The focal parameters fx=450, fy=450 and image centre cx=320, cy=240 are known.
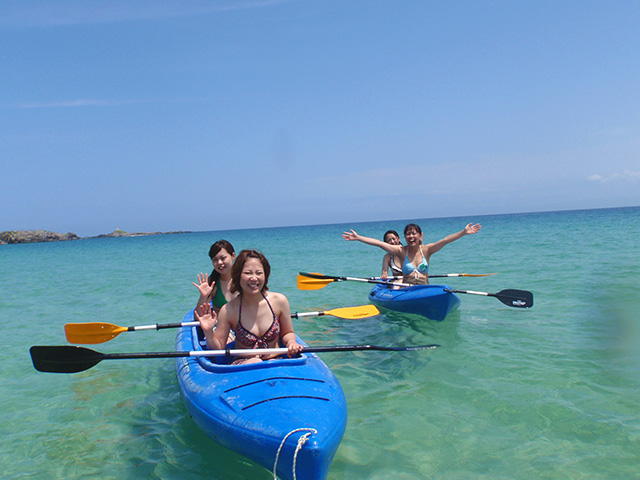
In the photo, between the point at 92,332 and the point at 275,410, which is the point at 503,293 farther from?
the point at 92,332

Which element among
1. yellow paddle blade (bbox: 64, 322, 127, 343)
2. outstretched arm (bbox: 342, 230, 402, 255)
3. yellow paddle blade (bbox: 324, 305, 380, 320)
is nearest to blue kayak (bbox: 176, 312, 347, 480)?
yellow paddle blade (bbox: 64, 322, 127, 343)

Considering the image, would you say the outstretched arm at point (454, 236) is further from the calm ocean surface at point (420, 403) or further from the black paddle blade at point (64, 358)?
the black paddle blade at point (64, 358)

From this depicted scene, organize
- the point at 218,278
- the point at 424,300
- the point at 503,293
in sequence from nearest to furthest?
1. the point at 218,278
2. the point at 424,300
3. the point at 503,293

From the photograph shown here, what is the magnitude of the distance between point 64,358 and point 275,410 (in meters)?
2.34

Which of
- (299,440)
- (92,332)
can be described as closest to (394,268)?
(92,332)

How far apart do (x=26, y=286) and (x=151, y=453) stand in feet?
50.6

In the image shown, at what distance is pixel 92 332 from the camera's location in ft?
16.2

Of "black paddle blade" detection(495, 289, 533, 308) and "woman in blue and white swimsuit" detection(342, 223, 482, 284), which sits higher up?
"woman in blue and white swimsuit" detection(342, 223, 482, 284)

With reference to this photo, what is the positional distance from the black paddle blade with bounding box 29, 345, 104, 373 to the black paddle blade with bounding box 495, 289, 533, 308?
5.66m

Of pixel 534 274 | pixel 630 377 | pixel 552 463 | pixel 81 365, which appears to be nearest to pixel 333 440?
pixel 552 463

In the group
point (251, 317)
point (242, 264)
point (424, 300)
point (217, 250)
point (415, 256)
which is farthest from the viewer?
point (415, 256)

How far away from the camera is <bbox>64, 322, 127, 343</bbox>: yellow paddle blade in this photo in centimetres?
486

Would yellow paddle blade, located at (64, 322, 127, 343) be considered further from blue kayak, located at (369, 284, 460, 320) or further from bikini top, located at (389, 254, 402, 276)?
bikini top, located at (389, 254, 402, 276)

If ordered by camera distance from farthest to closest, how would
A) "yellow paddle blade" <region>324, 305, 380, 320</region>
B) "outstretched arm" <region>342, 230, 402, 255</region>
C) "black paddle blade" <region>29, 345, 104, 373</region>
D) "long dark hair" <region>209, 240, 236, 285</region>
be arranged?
"outstretched arm" <region>342, 230, 402, 255</region> < "yellow paddle blade" <region>324, 305, 380, 320</region> < "long dark hair" <region>209, 240, 236, 285</region> < "black paddle blade" <region>29, 345, 104, 373</region>
